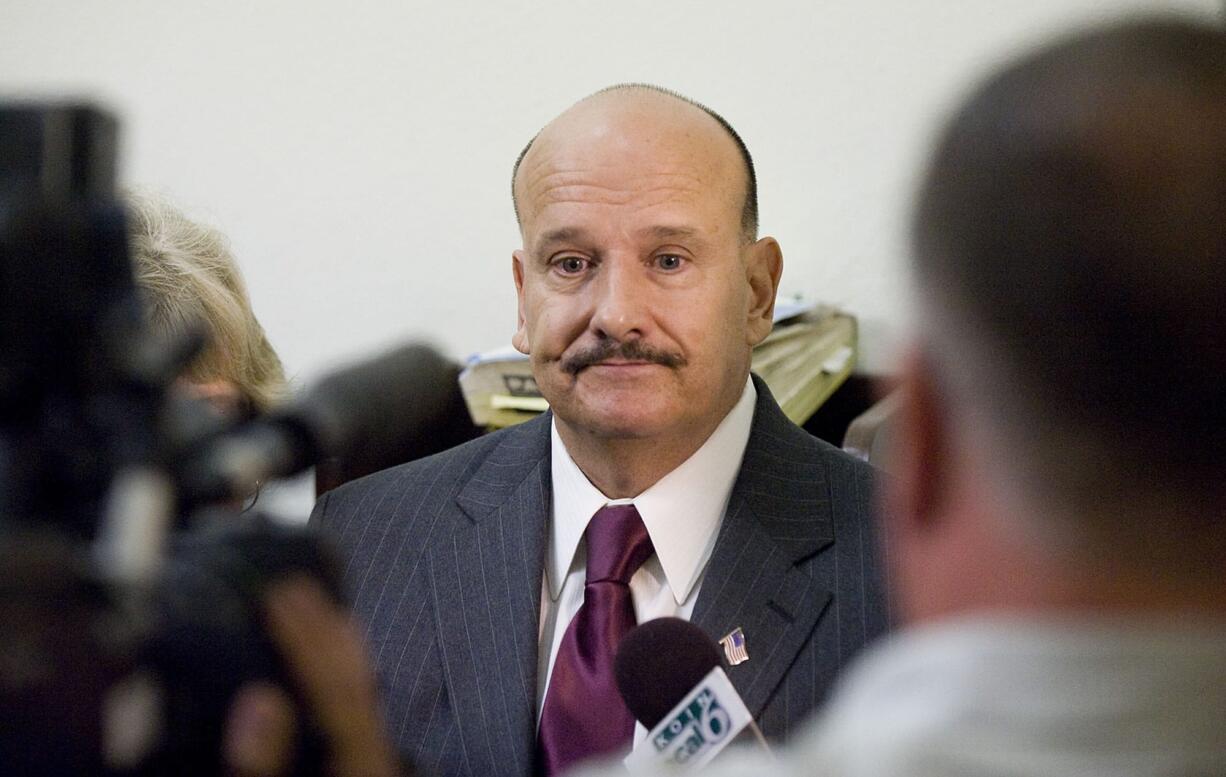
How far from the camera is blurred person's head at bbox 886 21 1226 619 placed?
1.72ft

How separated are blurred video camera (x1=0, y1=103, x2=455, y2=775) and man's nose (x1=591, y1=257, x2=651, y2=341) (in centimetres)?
96

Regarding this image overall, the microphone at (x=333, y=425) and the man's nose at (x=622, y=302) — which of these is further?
the man's nose at (x=622, y=302)

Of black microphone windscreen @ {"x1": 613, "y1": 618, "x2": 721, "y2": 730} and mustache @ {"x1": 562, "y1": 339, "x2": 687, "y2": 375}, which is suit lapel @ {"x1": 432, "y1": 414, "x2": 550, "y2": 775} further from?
black microphone windscreen @ {"x1": 613, "y1": 618, "x2": 721, "y2": 730}

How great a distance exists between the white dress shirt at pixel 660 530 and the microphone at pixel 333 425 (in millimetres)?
751

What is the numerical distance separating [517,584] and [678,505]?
212 mm

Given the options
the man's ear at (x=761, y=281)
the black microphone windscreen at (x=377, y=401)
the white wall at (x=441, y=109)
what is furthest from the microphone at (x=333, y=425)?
the white wall at (x=441, y=109)

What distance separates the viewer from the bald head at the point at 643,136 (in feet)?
5.08

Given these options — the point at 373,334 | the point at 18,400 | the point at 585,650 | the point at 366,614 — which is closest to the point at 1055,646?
the point at 18,400

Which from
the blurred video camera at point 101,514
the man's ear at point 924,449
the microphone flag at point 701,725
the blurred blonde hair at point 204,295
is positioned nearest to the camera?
the blurred video camera at point 101,514

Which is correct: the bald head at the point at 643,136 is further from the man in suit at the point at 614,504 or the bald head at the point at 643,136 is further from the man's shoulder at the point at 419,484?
the man's shoulder at the point at 419,484

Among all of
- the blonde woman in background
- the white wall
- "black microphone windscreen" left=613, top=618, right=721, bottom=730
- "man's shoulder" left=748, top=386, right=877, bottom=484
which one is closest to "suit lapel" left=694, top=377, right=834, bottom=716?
"man's shoulder" left=748, top=386, right=877, bottom=484

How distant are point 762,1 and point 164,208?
4.76 ft

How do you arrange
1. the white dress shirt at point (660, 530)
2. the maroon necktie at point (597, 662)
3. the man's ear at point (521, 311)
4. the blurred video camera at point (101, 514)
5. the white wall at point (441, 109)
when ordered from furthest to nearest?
the white wall at point (441, 109) → the man's ear at point (521, 311) → the white dress shirt at point (660, 530) → the maroon necktie at point (597, 662) → the blurred video camera at point (101, 514)

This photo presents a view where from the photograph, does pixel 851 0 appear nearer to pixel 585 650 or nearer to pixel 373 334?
pixel 373 334
